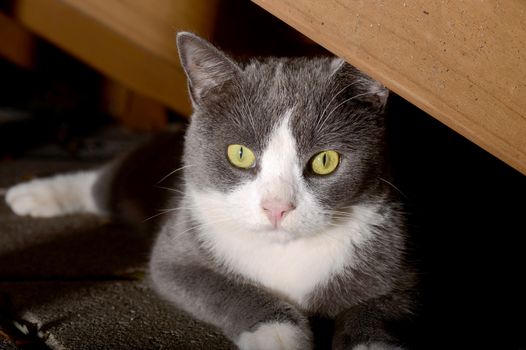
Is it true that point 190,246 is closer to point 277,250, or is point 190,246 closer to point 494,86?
point 277,250

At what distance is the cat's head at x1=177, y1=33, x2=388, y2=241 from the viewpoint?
154 cm

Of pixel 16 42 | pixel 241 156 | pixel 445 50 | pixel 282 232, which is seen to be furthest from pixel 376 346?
pixel 16 42

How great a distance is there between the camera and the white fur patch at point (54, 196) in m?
2.45

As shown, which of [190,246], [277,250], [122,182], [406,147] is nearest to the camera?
[277,250]

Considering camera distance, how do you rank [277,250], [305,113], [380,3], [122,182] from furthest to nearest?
[122,182]
[277,250]
[305,113]
[380,3]

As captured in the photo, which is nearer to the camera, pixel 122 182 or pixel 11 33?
pixel 122 182

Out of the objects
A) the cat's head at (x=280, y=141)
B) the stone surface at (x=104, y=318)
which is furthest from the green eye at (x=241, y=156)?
→ the stone surface at (x=104, y=318)

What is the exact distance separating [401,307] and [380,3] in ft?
2.73

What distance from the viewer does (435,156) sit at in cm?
243

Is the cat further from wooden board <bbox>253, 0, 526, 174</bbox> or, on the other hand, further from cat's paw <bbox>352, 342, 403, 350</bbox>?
wooden board <bbox>253, 0, 526, 174</bbox>

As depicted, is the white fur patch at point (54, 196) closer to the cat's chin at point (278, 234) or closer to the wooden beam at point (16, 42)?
the cat's chin at point (278, 234)

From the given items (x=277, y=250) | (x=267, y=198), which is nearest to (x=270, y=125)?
(x=267, y=198)

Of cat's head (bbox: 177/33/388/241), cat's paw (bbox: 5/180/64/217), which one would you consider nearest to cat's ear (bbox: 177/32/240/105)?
cat's head (bbox: 177/33/388/241)

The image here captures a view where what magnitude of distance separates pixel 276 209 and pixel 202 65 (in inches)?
18.2
